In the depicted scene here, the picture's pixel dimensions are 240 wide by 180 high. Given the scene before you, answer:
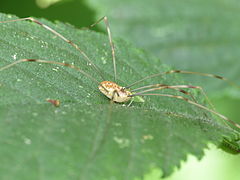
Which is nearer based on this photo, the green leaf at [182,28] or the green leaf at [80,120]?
the green leaf at [80,120]

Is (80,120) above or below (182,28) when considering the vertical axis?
below

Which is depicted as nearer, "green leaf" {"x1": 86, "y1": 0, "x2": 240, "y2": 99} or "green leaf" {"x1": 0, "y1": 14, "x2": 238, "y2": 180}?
"green leaf" {"x1": 0, "y1": 14, "x2": 238, "y2": 180}

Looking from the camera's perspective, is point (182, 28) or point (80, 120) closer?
point (80, 120)

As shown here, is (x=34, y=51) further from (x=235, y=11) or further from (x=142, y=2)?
(x=235, y=11)

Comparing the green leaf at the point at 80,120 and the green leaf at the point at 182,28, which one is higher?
the green leaf at the point at 182,28

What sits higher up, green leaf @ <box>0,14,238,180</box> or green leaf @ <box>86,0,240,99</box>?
green leaf @ <box>86,0,240,99</box>
